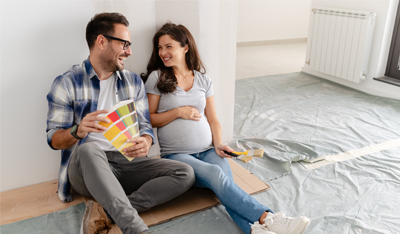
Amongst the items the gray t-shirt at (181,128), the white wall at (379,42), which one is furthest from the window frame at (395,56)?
the gray t-shirt at (181,128)

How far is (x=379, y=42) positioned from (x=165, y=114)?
9.63ft

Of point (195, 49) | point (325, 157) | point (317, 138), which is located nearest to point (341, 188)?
point (325, 157)

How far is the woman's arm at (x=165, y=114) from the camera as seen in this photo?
1.93 metres

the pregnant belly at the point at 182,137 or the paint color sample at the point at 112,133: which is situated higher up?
the paint color sample at the point at 112,133

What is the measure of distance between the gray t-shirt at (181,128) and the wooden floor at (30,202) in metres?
0.60

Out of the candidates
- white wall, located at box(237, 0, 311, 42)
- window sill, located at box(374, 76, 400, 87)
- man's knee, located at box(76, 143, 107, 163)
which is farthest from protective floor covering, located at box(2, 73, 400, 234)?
white wall, located at box(237, 0, 311, 42)

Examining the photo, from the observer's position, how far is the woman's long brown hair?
1.93 metres

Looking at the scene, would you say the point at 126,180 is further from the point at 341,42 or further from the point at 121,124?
the point at 341,42

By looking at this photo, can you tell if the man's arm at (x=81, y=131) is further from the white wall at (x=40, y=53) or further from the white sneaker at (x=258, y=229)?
the white sneaker at (x=258, y=229)

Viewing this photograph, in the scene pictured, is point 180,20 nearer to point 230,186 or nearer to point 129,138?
point 129,138

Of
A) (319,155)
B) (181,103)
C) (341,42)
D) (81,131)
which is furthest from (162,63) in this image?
(341,42)

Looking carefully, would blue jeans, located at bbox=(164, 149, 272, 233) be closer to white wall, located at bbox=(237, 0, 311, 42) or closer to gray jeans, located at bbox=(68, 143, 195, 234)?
gray jeans, located at bbox=(68, 143, 195, 234)

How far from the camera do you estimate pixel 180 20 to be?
211 centimetres

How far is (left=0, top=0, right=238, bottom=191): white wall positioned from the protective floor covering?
0.93 metres
